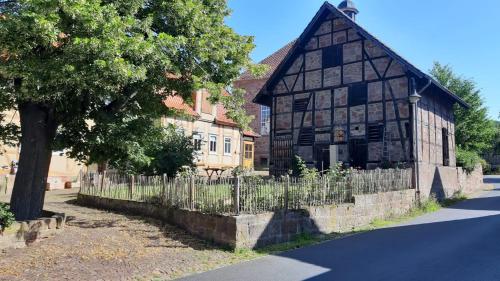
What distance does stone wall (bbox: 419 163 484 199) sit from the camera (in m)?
18.1

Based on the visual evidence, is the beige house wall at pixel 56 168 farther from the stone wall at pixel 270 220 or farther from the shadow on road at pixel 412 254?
the shadow on road at pixel 412 254

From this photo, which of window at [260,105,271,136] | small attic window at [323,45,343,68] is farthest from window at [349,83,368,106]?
window at [260,105,271,136]

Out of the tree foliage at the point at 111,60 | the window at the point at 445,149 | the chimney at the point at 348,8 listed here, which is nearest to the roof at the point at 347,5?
the chimney at the point at 348,8

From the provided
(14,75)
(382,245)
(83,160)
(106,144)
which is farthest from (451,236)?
(14,75)

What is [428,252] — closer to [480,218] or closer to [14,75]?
[480,218]

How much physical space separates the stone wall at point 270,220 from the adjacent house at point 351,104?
515 centimetres

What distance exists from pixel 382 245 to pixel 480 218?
6041 millimetres

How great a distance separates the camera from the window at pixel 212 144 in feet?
102

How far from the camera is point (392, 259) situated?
8.23 m

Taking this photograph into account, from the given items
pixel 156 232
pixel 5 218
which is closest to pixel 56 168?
pixel 156 232

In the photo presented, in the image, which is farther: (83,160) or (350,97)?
(350,97)

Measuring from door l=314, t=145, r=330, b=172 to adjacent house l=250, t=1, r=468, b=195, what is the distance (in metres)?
0.05

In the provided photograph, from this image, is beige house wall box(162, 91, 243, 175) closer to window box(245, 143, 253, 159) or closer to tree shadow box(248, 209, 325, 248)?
window box(245, 143, 253, 159)

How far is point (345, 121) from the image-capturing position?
20.7 metres
